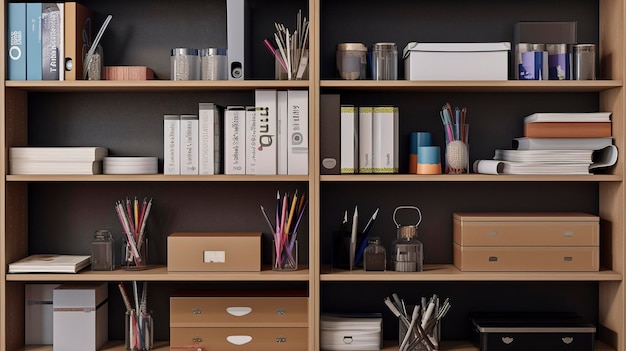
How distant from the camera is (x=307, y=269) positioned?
2.73 metres

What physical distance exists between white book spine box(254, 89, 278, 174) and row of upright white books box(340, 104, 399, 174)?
0.26 meters

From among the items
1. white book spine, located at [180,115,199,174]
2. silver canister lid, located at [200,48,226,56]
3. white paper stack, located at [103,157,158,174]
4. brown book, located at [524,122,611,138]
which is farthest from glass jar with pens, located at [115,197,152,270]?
brown book, located at [524,122,611,138]

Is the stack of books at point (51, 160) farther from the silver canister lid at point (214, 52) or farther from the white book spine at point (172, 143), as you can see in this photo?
the silver canister lid at point (214, 52)

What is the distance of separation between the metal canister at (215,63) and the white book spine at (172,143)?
0.66 feet

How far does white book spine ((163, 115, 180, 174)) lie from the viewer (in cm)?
267

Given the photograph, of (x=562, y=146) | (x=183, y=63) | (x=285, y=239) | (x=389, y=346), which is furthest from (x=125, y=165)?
(x=562, y=146)

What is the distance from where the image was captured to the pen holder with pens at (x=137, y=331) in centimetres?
274

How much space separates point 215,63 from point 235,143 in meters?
0.30

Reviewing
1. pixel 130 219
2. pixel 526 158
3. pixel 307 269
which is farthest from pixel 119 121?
pixel 526 158

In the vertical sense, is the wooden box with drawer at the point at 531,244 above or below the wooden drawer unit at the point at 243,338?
above

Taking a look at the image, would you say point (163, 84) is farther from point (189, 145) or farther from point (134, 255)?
point (134, 255)

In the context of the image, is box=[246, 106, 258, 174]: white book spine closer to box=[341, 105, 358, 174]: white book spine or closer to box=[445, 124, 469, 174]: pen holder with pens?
box=[341, 105, 358, 174]: white book spine

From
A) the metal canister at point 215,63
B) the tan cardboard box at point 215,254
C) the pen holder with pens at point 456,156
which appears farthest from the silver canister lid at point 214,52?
the pen holder with pens at point 456,156

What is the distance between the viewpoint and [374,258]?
106 inches
